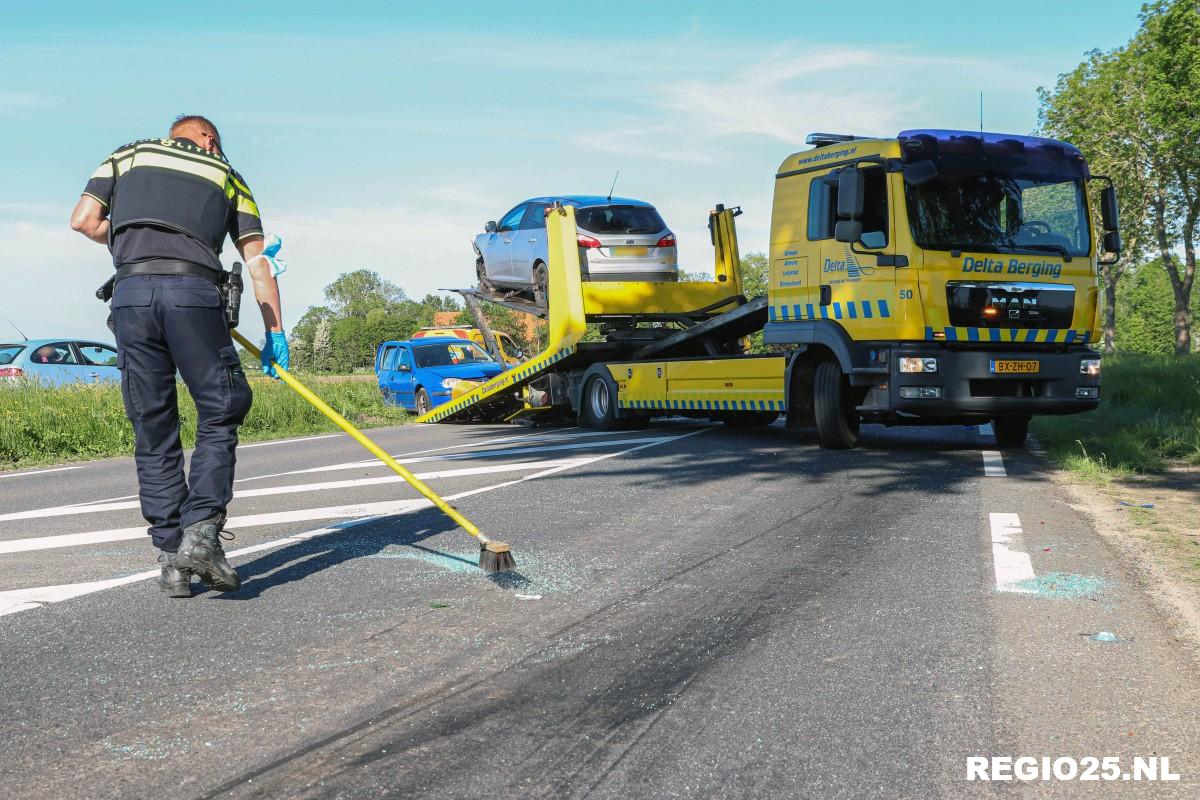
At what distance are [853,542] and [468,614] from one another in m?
2.54

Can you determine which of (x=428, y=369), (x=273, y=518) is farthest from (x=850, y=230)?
(x=428, y=369)

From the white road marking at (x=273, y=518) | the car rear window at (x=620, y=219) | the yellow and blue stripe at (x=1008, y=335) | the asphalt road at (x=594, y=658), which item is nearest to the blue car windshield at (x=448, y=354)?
the car rear window at (x=620, y=219)

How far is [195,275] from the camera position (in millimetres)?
4664

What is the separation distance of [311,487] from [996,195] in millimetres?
6777

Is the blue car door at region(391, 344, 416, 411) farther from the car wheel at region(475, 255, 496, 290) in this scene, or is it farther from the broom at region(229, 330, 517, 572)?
the broom at region(229, 330, 517, 572)

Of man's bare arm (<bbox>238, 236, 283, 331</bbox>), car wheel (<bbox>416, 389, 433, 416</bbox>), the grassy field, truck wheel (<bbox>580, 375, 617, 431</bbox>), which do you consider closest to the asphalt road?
man's bare arm (<bbox>238, 236, 283, 331</bbox>)

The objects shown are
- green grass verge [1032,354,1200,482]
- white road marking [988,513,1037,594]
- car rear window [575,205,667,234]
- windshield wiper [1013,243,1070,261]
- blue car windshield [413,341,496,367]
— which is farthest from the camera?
blue car windshield [413,341,496,367]

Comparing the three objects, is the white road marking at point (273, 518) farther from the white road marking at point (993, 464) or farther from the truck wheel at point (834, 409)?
the white road marking at point (993, 464)

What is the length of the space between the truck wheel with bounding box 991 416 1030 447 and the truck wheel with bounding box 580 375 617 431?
478 cm

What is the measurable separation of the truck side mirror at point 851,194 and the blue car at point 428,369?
985 cm

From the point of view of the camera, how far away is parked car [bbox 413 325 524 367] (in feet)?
59.6

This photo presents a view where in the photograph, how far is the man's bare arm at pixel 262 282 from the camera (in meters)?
4.97

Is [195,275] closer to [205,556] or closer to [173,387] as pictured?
[173,387]

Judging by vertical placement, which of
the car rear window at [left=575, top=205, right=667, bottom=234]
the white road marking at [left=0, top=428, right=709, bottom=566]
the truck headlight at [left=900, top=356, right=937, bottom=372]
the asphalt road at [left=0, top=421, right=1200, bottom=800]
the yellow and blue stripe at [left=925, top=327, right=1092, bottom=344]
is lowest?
the asphalt road at [left=0, top=421, right=1200, bottom=800]
